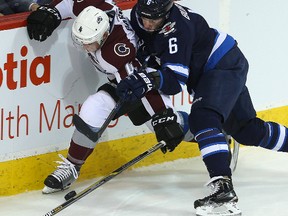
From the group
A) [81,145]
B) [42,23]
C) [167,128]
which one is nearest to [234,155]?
[167,128]

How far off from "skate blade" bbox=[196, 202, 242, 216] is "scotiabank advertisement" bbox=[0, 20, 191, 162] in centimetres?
82

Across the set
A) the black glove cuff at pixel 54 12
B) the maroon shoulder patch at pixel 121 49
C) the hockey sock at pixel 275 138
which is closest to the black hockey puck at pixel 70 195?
the maroon shoulder patch at pixel 121 49

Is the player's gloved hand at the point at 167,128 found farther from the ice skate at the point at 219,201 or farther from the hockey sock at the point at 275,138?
the hockey sock at the point at 275,138

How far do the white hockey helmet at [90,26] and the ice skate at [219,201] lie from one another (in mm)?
795

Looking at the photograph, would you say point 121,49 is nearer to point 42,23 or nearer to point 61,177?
point 42,23

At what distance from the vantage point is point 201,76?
5.29 metres

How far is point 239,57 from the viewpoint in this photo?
5336 millimetres

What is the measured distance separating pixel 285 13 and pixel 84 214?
1.67m

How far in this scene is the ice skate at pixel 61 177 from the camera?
5438mm

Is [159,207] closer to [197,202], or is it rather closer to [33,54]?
[197,202]

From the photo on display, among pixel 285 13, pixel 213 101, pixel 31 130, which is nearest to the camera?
pixel 213 101

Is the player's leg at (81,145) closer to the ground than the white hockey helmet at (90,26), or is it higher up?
closer to the ground

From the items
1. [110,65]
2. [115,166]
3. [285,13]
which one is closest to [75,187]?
[115,166]

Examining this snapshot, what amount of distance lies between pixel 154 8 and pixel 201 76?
435 mm
